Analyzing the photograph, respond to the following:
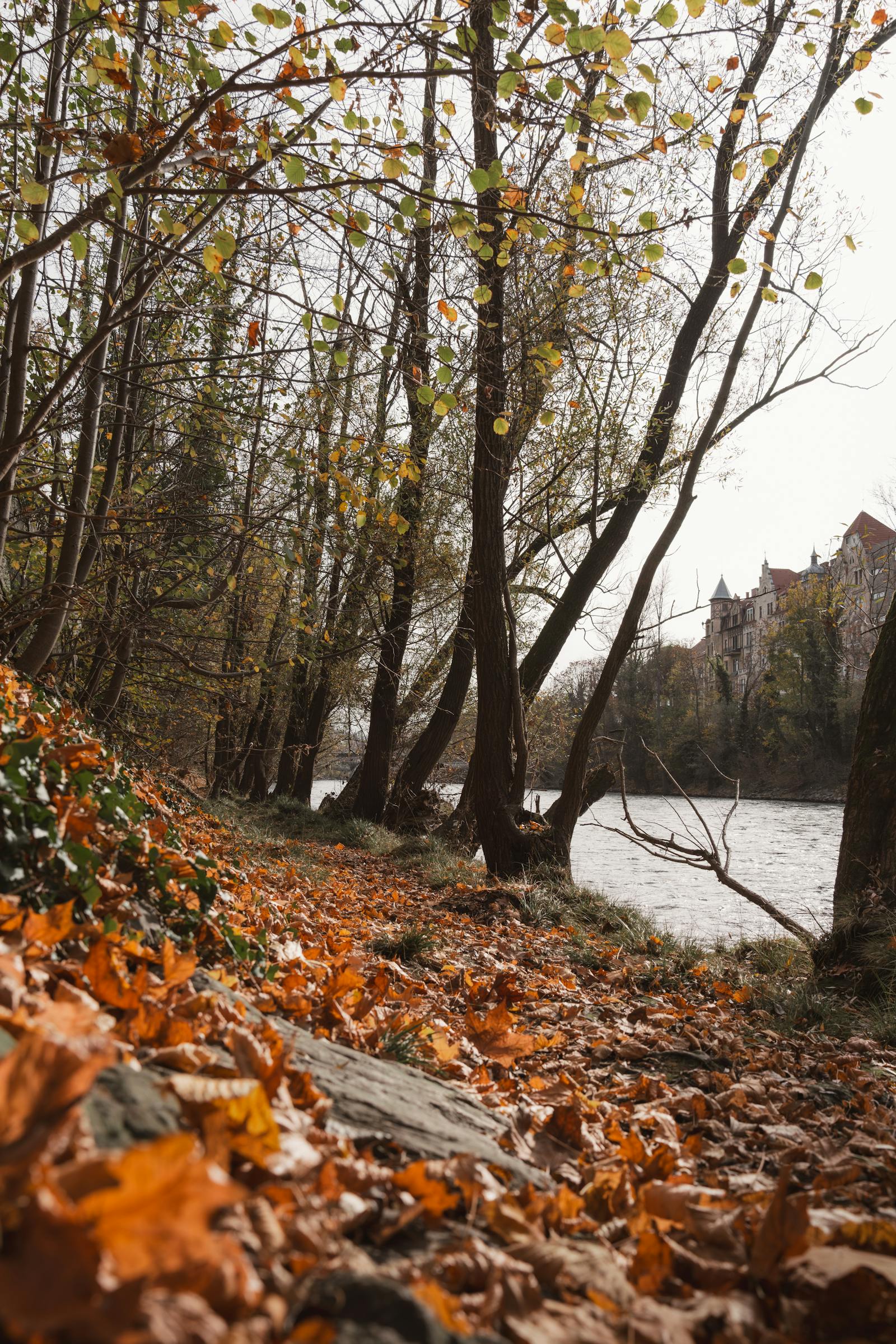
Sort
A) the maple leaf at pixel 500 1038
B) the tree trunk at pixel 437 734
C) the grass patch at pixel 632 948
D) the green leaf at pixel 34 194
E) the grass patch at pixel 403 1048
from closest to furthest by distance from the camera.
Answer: the grass patch at pixel 403 1048
the green leaf at pixel 34 194
the maple leaf at pixel 500 1038
the grass patch at pixel 632 948
the tree trunk at pixel 437 734

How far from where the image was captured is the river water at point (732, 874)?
9805 millimetres

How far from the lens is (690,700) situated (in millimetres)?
55031

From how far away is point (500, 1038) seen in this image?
9.48 feet

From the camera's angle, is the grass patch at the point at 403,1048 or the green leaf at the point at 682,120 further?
the green leaf at the point at 682,120

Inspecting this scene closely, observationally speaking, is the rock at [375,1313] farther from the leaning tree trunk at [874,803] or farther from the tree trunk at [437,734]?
the tree trunk at [437,734]

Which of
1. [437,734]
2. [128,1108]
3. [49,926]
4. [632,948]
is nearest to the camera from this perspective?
[128,1108]

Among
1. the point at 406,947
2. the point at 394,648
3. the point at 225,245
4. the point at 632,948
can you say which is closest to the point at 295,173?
the point at 225,245

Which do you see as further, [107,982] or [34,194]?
[34,194]

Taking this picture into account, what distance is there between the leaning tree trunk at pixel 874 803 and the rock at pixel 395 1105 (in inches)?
132

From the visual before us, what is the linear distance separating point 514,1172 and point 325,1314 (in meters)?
0.86

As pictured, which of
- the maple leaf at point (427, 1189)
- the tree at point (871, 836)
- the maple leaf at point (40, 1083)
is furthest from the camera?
the tree at point (871, 836)

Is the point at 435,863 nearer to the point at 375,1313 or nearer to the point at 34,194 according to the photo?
the point at 34,194

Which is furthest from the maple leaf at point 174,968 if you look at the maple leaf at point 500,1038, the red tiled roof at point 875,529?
the red tiled roof at point 875,529

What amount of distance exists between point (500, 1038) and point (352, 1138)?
1451 mm
